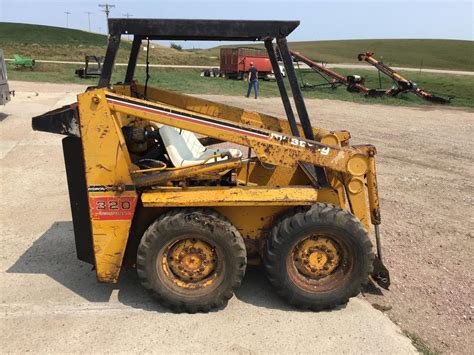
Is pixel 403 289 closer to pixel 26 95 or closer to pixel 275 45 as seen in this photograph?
pixel 275 45

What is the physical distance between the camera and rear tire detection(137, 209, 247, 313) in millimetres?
3637

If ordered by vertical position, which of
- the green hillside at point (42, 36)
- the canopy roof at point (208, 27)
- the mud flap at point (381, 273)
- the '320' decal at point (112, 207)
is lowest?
the mud flap at point (381, 273)

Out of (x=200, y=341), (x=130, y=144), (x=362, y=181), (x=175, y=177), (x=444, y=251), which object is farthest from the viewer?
(x=444, y=251)

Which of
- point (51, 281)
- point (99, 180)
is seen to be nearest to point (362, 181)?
point (99, 180)

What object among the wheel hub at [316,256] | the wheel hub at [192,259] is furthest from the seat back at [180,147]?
the wheel hub at [316,256]

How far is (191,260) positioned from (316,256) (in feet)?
3.34

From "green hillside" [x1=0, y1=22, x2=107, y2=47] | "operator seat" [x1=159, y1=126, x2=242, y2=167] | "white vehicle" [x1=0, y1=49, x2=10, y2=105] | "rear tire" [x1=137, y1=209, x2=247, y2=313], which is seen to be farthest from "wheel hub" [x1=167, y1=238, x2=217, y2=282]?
"green hillside" [x1=0, y1=22, x2=107, y2=47]

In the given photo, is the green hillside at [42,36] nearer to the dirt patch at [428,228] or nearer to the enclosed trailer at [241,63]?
the enclosed trailer at [241,63]

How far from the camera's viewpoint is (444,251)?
17.3 feet

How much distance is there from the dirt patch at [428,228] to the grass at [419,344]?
7cm

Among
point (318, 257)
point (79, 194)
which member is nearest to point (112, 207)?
point (79, 194)

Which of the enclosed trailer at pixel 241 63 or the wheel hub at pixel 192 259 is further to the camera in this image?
the enclosed trailer at pixel 241 63

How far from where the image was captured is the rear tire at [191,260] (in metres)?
3.64

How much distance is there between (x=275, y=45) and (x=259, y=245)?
1691 mm
